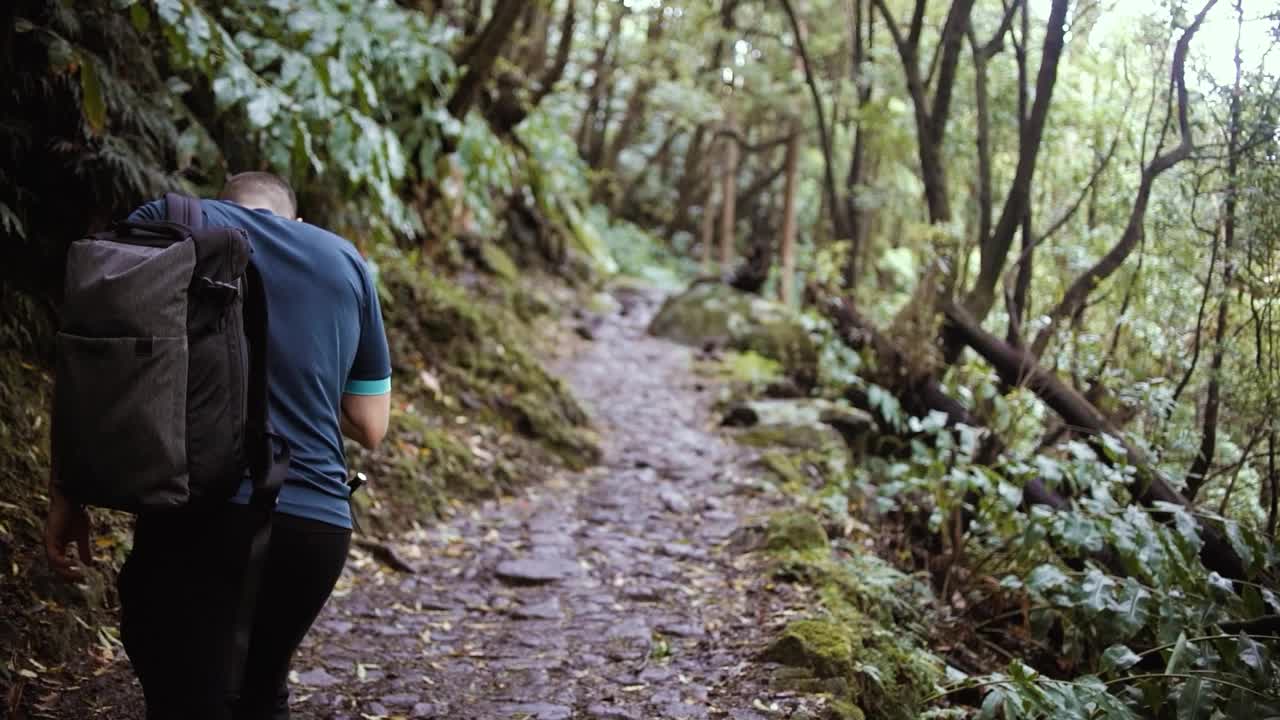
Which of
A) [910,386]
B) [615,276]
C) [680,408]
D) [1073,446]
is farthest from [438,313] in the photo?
[615,276]

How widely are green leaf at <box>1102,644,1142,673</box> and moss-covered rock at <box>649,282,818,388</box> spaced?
767 cm

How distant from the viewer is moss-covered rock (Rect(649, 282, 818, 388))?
12.0 meters

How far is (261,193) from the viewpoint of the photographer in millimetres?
2350

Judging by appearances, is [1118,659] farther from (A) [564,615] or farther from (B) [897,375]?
(B) [897,375]

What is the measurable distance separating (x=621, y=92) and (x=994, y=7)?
1375 cm

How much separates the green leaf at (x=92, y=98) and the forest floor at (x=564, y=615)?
2.07m

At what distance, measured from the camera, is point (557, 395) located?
27.1ft

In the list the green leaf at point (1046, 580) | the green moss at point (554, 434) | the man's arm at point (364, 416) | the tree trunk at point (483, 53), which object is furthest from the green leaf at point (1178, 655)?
the tree trunk at point (483, 53)

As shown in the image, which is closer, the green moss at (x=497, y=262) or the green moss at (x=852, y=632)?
the green moss at (x=852, y=632)

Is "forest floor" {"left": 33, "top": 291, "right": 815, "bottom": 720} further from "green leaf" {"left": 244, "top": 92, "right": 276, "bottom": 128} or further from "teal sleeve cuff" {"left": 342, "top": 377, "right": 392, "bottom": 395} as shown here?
"green leaf" {"left": 244, "top": 92, "right": 276, "bottom": 128}

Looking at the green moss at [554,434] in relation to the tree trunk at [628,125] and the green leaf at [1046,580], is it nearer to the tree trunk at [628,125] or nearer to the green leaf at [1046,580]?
the green leaf at [1046,580]

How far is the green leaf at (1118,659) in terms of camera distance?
3.53 meters

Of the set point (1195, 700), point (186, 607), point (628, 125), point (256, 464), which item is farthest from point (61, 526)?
point (628, 125)

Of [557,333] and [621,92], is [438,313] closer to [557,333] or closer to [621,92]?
[557,333]
